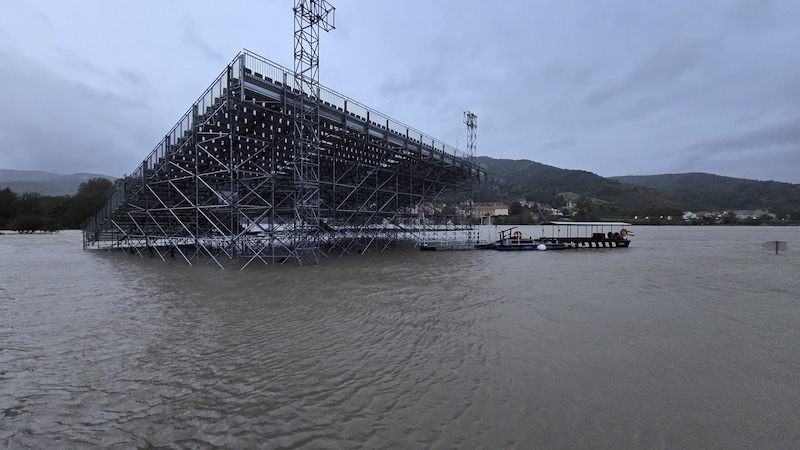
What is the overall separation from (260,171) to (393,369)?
1859cm

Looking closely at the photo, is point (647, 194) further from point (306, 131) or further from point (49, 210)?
point (49, 210)

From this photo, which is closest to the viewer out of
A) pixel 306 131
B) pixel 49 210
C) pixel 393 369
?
pixel 393 369

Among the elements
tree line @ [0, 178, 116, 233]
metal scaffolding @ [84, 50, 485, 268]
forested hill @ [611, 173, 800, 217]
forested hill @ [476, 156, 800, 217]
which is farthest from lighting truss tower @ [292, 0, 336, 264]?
forested hill @ [611, 173, 800, 217]

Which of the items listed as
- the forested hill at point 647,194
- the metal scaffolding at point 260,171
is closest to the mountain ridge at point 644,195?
the forested hill at point 647,194

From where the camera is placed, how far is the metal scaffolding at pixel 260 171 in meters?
17.8

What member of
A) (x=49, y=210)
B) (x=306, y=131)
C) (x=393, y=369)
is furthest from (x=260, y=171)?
(x=49, y=210)

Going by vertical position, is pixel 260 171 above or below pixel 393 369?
above

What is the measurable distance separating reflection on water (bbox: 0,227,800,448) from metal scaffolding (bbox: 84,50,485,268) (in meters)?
8.03

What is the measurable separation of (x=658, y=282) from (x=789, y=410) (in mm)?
12816

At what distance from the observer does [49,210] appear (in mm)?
73938

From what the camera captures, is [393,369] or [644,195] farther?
[644,195]

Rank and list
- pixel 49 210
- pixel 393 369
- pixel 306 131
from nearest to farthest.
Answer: pixel 393 369, pixel 306 131, pixel 49 210

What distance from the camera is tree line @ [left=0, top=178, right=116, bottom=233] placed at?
68.1 m

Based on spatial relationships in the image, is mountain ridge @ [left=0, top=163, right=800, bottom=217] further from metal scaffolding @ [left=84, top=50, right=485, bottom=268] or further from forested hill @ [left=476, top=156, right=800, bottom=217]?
metal scaffolding @ [left=84, top=50, right=485, bottom=268]
